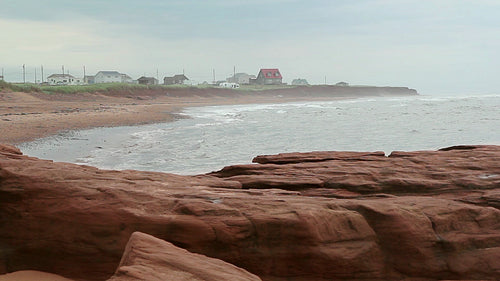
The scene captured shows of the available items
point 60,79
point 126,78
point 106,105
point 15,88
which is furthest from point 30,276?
point 126,78

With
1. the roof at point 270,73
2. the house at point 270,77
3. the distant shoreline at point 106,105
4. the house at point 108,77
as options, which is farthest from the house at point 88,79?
the roof at point 270,73

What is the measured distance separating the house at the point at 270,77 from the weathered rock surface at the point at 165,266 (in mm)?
124835

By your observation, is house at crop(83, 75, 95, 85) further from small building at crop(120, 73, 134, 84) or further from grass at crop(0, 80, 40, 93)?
grass at crop(0, 80, 40, 93)

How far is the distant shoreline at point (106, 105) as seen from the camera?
2622cm

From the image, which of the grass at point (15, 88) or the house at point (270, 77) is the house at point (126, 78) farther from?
the grass at point (15, 88)

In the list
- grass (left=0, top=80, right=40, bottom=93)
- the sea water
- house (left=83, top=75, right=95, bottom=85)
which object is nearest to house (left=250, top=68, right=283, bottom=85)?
house (left=83, top=75, right=95, bottom=85)

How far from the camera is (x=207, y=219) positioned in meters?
5.09

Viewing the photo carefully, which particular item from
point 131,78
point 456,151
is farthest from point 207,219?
point 131,78

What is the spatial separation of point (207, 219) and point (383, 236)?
2.12 metres

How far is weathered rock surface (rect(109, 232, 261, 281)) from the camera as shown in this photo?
3736mm

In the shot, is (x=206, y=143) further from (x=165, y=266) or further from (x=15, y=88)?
(x=15, y=88)

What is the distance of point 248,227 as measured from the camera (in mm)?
5062

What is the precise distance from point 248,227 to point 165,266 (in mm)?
1313

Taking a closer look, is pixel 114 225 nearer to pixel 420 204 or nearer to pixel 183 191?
pixel 183 191
